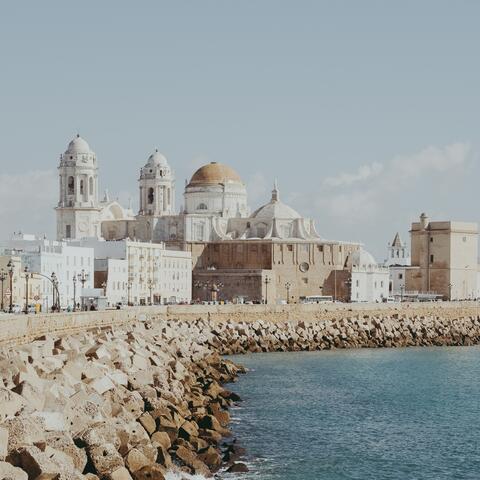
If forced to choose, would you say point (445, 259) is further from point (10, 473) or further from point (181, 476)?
point (10, 473)

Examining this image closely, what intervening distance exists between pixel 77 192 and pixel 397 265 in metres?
41.2

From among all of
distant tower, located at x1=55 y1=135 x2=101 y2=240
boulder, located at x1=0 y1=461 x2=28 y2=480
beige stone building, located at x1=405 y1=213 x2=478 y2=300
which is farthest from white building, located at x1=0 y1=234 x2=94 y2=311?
boulder, located at x1=0 y1=461 x2=28 y2=480

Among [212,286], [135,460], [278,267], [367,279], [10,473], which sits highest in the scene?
[278,267]

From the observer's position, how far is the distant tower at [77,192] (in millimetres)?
86938

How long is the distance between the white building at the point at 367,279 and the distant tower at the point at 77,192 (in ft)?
64.1

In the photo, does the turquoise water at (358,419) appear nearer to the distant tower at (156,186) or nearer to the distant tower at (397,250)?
the distant tower at (156,186)

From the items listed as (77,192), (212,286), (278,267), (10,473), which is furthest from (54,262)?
(10,473)

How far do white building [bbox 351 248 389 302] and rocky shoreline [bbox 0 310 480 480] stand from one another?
47.1 m

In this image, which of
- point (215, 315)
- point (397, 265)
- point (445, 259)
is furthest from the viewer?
point (397, 265)

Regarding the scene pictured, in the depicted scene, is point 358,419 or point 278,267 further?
point 278,267

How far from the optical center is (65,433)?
64.8 feet

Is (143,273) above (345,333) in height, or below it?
above

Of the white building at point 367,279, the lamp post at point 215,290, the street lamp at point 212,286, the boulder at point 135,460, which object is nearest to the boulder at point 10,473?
→ the boulder at point 135,460

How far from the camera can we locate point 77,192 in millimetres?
87438
